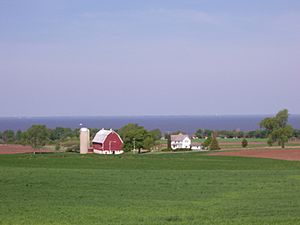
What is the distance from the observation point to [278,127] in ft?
317

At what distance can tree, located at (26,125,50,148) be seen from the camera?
339 ft

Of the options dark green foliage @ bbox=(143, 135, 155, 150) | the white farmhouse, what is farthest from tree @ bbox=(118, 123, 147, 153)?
the white farmhouse

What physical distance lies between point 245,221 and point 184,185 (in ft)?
44.9

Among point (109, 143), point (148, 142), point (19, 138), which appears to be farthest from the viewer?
point (19, 138)

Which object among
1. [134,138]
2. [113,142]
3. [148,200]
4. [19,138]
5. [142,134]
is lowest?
[148,200]

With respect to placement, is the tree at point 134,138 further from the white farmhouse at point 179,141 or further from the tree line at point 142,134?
the white farmhouse at point 179,141

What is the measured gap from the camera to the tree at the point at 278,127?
310 ft

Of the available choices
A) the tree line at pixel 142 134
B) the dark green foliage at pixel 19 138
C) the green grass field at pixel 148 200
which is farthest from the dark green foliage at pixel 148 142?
the green grass field at pixel 148 200

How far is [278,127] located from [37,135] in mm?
40606

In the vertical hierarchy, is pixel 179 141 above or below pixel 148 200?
above

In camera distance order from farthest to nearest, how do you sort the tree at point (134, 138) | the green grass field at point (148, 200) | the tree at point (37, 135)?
1. the tree at point (37, 135)
2. the tree at point (134, 138)
3. the green grass field at point (148, 200)

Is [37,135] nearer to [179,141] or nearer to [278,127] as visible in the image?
[179,141]

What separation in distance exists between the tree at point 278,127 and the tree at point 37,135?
37.2 meters

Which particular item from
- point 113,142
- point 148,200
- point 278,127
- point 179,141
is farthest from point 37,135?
point 148,200
